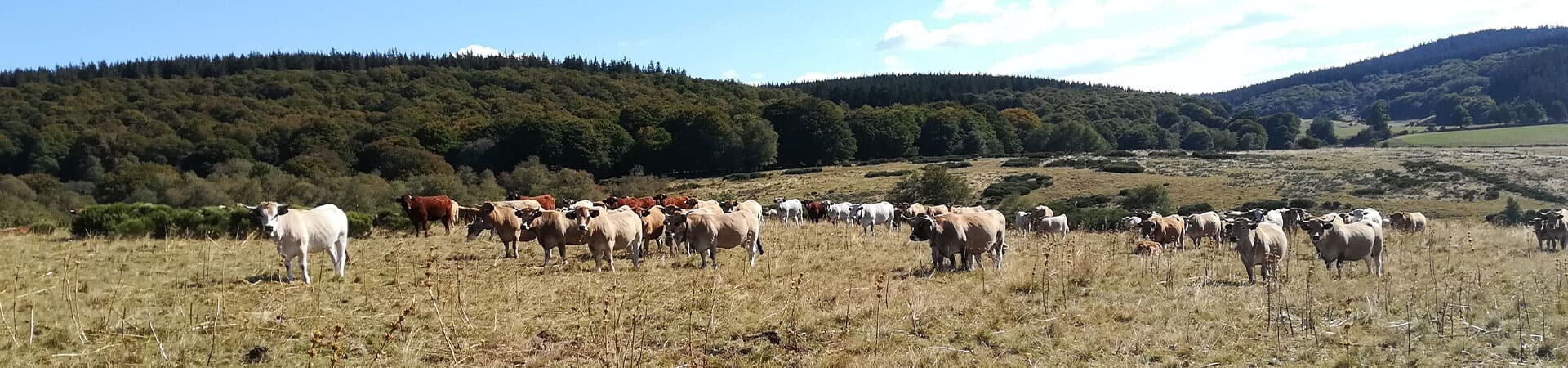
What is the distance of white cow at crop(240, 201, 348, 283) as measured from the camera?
1298 cm

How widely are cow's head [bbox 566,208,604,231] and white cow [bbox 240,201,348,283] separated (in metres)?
4.02

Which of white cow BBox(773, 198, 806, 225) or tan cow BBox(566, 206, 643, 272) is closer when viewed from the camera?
tan cow BBox(566, 206, 643, 272)

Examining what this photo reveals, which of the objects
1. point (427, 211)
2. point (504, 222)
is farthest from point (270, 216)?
point (427, 211)

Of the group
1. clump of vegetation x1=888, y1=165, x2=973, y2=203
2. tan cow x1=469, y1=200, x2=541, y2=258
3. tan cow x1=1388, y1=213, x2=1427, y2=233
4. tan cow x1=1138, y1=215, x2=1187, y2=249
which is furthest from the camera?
clump of vegetation x1=888, y1=165, x2=973, y2=203

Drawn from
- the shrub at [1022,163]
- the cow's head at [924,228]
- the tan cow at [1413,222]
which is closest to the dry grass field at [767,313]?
the cow's head at [924,228]

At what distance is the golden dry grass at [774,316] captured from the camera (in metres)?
8.84

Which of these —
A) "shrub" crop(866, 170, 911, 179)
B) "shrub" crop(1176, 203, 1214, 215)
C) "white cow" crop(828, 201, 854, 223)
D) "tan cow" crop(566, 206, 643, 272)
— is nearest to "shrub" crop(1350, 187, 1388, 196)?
"shrub" crop(1176, 203, 1214, 215)

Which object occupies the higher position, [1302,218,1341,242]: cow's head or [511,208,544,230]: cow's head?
[511,208,544,230]: cow's head

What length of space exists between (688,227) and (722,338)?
22.7ft

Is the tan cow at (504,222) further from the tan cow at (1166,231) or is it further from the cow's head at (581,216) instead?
the tan cow at (1166,231)

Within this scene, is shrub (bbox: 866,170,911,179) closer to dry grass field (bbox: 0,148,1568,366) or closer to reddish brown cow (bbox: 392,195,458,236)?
reddish brown cow (bbox: 392,195,458,236)

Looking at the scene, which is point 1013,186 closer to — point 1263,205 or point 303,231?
point 1263,205

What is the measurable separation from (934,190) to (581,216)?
41080mm

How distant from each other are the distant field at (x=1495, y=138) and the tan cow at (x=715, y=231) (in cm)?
11635
